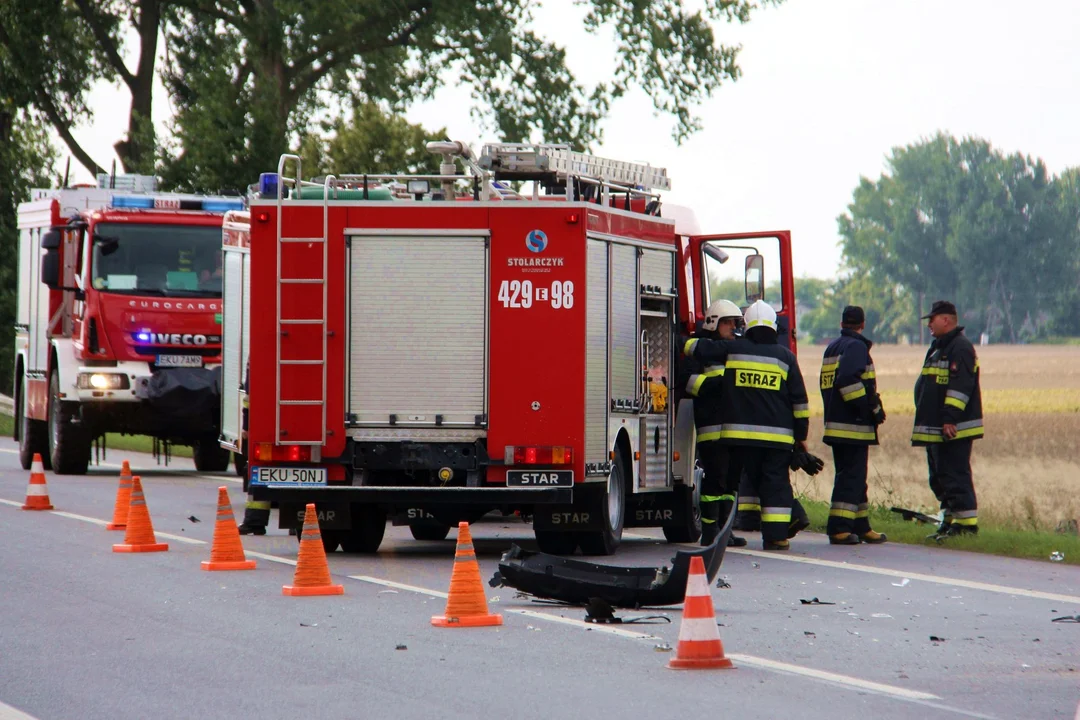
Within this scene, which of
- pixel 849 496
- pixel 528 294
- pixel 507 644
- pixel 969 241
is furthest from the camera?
pixel 969 241

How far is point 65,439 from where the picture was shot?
21719 mm

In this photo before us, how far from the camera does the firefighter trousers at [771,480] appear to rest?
13.6 metres

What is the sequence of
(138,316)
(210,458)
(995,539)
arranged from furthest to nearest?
1. (210,458)
2. (138,316)
3. (995,539)

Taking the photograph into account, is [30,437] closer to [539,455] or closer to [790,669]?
[539,455]

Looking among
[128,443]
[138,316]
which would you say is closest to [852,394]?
[138,316]

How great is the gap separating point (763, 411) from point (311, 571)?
4.46 metres

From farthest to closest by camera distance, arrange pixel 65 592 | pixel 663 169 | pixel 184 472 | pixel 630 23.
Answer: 1. pixel 630 23
2. pixel 184 472
3. pixel 663 169
4. pixel 65 592

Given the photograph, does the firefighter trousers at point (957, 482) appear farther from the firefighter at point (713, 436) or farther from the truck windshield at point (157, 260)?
the truck windshield at point (157, 260)

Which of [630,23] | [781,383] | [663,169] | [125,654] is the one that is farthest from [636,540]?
[630,23]

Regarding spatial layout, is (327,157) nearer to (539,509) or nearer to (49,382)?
(49,382)

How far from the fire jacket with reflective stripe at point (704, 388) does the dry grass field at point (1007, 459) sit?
3944 millimetres

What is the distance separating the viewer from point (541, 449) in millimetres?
12594

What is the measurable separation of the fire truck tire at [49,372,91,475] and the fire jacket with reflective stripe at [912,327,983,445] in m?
11.3

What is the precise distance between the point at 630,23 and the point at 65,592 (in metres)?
27.7
